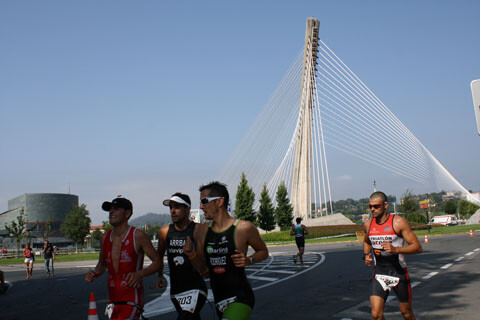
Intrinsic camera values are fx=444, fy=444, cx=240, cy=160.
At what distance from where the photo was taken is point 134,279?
14.2ft

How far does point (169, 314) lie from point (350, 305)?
328 cm

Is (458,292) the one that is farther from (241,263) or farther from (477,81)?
(241,263)

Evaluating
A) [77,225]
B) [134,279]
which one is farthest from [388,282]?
[77,225]

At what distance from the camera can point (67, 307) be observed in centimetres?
998

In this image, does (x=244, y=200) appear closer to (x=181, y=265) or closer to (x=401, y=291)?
(x=401, y=291)

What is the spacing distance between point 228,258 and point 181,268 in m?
0.85

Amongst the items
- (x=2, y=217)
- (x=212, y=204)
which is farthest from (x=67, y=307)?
(x=2, y=217)

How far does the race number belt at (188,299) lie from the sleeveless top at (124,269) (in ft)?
1.35

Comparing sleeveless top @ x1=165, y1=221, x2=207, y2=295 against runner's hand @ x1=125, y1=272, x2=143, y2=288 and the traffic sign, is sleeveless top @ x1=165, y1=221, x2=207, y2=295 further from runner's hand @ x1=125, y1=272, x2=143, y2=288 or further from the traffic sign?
the traffic sign

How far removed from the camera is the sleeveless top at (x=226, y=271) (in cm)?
412

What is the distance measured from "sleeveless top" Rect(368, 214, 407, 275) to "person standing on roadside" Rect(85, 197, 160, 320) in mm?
2734

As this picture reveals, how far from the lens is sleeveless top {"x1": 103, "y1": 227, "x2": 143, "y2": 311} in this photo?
4391mm

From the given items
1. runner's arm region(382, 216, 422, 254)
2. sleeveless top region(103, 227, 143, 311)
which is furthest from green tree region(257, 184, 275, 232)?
sleeveless top region(103, 227, 143, 311)

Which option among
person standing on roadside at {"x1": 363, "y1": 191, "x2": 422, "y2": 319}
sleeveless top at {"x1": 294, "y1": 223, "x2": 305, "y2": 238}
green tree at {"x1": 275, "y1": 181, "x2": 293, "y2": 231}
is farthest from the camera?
green tree at {"x1": 275, "y1": 181, "x2": 293, "y2": 231}
